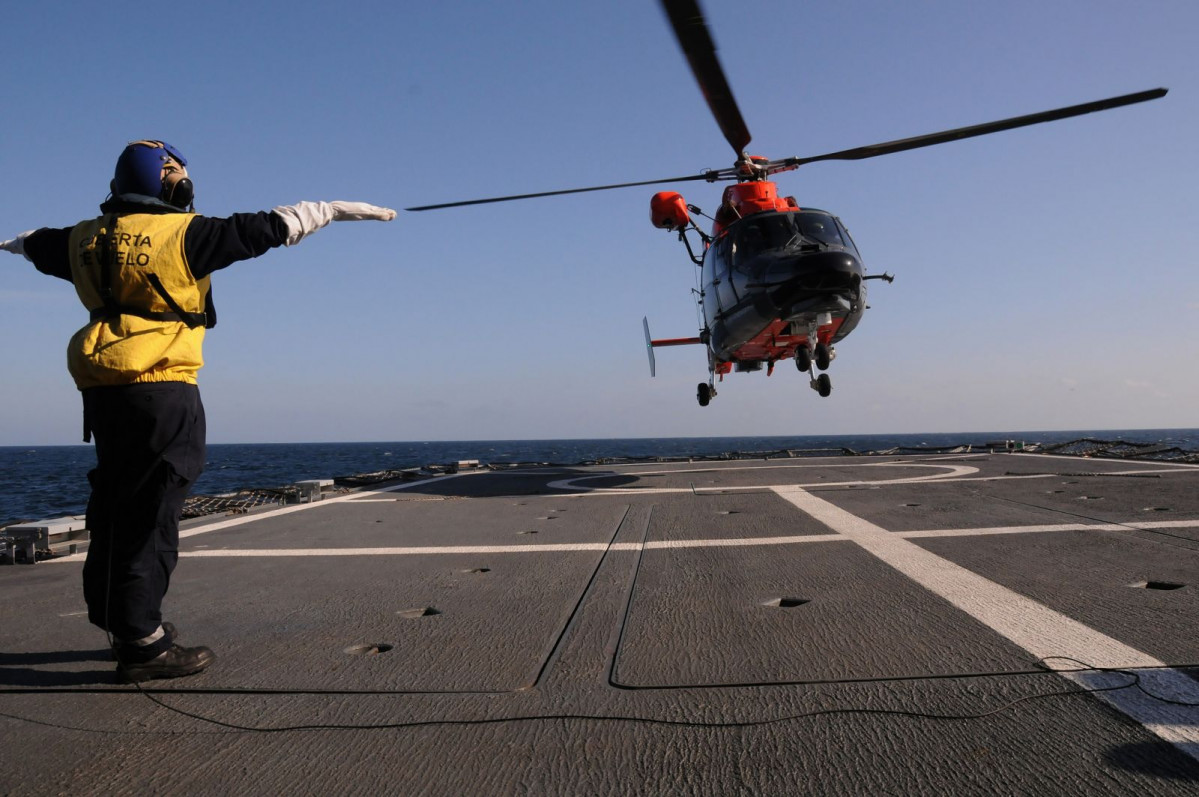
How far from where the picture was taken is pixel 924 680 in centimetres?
224

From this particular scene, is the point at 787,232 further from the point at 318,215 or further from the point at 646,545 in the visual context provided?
the point at 318,215

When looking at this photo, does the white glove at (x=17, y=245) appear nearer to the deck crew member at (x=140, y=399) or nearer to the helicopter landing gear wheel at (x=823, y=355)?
the deck crew member at (x=140, y=399)

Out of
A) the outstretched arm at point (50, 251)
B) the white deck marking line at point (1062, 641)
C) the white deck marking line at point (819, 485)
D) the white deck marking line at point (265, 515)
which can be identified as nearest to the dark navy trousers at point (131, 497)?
the outstretched arm at point (50, 251)

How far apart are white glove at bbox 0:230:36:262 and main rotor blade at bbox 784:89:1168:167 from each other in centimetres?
877

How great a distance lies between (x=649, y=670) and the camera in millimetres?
2469

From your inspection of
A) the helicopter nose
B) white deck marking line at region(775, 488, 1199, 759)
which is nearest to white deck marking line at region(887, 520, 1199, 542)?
white deck marking line at region(775, 488, 1199, 759)

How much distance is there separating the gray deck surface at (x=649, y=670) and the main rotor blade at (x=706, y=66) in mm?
4088

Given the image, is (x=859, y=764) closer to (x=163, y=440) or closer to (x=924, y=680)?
(x=924, y=680)

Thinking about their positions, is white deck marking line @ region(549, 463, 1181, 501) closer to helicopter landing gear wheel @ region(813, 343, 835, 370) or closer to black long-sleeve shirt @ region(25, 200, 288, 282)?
helicopter landing gear wheel @ region(813, 343, 835, 370)

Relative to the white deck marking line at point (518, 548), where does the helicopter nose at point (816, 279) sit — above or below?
above

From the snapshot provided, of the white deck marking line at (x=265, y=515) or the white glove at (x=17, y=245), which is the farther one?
the white deck marking line at (x=265, y=515)

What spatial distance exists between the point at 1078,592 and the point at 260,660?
376 cm

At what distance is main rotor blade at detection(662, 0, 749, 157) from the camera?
525 centimetres

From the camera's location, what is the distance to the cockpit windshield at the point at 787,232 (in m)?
11.7
